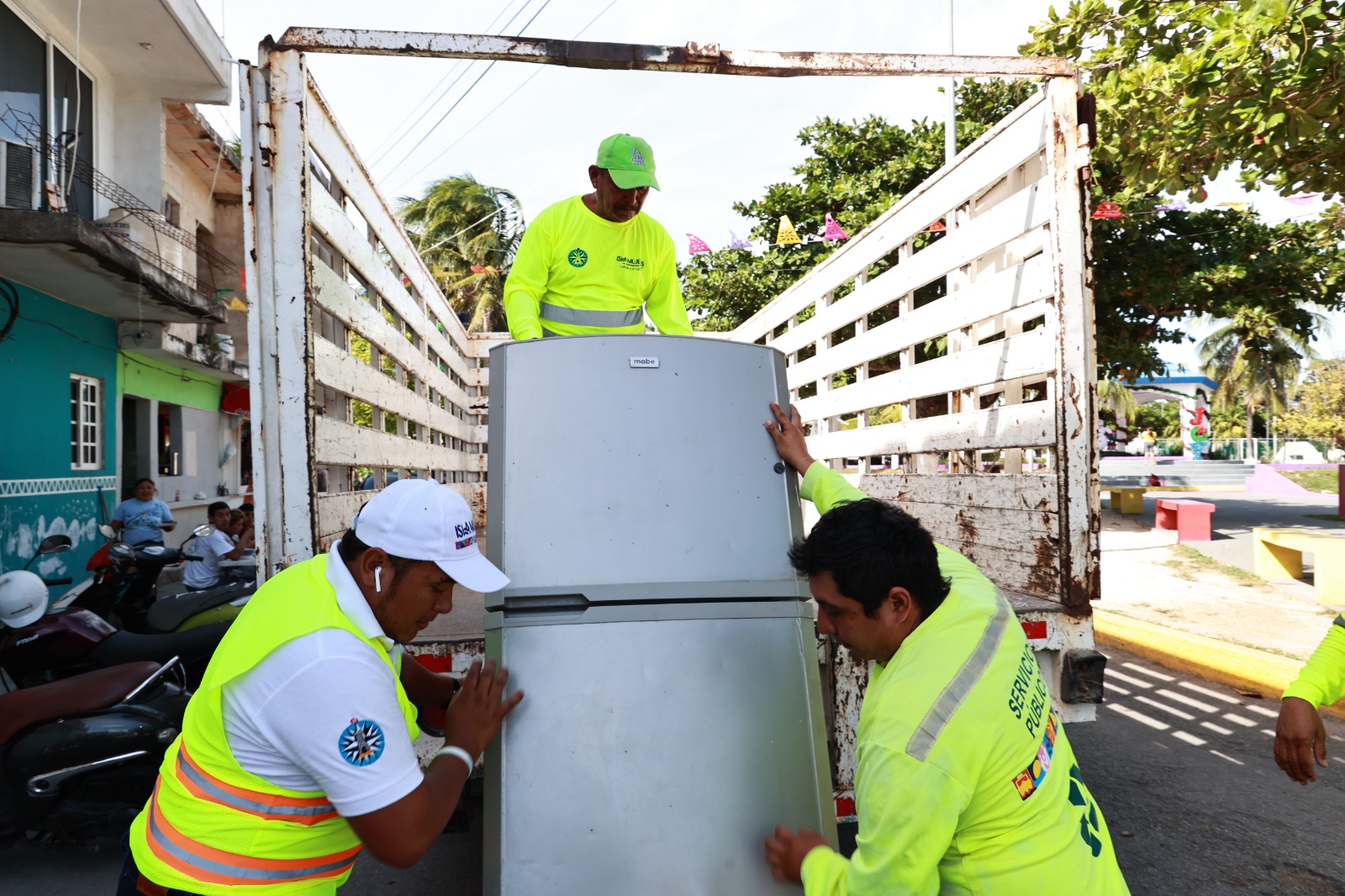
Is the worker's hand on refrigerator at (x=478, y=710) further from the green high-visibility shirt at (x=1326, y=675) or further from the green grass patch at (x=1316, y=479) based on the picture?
the green grass patch at (x=1316, y=479)

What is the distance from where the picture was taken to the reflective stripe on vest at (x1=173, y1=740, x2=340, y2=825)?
1460 millimetres

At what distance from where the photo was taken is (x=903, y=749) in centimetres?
132

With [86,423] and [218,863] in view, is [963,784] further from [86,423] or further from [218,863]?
[86,423]

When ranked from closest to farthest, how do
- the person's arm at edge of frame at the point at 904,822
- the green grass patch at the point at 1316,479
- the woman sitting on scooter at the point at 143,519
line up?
the person's arm at edge of frame at the point at 904,822, the woman sitting on scooter at the point at 143,519, the green grass patch at the point at 1316,479

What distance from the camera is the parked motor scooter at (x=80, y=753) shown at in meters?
2.99

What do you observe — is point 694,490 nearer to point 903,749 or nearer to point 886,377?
point 903,749

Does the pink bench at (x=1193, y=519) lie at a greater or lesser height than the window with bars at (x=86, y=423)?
lesser

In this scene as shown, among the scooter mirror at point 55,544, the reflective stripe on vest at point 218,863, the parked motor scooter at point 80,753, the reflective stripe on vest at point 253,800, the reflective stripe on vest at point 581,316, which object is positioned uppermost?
the reflective stripe on vest at point 581,316

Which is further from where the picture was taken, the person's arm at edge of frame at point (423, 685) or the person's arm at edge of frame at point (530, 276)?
the person's arm at edge of frame at point (530, 276)

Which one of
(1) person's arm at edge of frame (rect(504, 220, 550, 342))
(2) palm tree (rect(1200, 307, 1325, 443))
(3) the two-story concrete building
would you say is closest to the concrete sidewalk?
(1) person's arm at edge of frame (rect(504, 220, 550, 342))

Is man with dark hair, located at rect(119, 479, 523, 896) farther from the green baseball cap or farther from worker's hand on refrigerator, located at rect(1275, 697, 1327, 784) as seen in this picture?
worker's hand on refrigerator, located at rect(1275, 697, 1327, 784)

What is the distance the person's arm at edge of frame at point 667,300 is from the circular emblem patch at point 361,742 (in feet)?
6.41

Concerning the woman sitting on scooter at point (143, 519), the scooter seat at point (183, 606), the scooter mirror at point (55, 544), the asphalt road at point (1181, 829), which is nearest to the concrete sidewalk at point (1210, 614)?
the asphalt road at point (1181, 829)

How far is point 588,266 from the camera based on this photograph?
295cm
